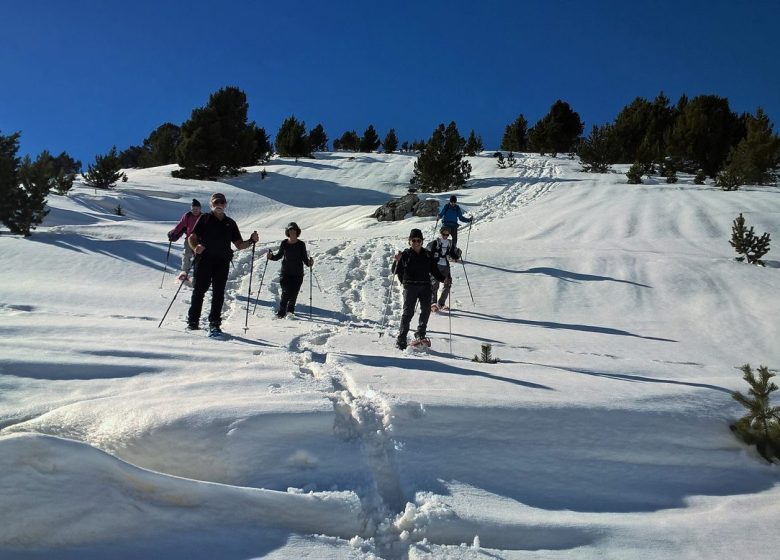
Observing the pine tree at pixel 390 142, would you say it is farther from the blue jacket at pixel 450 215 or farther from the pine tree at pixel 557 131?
the blue jacket at pixel 450 215

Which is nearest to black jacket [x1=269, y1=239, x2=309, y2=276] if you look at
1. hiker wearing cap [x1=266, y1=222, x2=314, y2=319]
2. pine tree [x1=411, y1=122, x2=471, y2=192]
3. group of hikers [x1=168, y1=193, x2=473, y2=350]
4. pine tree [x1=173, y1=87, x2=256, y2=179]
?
hiker wearing cap [x1=266, y1=222, x2=314, y2=319]

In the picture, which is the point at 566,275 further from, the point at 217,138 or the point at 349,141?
the point at 349,141

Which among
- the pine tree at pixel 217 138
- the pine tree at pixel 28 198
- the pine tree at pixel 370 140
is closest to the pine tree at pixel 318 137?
the pine tree at pixel 370 140

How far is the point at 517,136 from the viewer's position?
59.0 m

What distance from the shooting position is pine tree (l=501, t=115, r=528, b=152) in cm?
5853

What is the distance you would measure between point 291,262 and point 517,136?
56.1m

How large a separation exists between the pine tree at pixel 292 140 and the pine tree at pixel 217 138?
34.9ft

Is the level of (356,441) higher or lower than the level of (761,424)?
lower

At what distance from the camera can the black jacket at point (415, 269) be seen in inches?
251

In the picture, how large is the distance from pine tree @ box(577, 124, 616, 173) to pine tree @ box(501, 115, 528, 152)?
20.6 m

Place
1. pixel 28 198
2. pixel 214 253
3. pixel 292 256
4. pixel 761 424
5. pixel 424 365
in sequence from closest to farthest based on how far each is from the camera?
pixel 761 424, pixel 424 365, pixel 214 253, pixel 292 256, pixel 28 198

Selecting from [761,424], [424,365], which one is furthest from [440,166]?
[761,424]

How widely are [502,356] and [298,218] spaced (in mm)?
19796

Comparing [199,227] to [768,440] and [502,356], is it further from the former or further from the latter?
[768,440]
